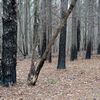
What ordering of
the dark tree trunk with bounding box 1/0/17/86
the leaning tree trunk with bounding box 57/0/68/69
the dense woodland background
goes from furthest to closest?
the dense woodland background < the leaning tree trunk with bounding box 57/0/68/69 < the dark tree trunk with bounding box 1/0/17/86

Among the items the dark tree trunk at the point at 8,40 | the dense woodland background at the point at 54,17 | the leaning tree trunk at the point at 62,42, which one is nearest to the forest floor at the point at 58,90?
the dark tree trunk at the point at 8,40

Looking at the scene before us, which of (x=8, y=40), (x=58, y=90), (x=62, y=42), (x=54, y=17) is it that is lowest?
(x=58, y=90)

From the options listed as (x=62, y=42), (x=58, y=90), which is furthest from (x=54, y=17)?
(x=58, y=90)

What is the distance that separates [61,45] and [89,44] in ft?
23.0

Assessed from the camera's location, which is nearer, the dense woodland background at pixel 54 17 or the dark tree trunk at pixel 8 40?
the dark tree trunk at pixel 8 40

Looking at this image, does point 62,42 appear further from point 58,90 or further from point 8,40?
point 58,90

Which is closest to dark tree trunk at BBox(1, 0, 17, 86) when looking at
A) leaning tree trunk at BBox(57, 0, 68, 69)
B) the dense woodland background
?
the dense woodland background

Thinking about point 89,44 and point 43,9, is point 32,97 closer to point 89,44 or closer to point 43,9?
point 43,9

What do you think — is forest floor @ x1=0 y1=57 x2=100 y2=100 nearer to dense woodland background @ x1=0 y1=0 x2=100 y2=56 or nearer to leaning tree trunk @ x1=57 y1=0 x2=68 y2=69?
dense woodland background @ x1=0 y1=0 x2=100 y2=56

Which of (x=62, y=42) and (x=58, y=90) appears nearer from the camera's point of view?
(x=58, y=90)

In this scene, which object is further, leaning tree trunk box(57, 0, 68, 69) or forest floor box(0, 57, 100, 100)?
leaning tree trunk box(57, 0, 68, 69)

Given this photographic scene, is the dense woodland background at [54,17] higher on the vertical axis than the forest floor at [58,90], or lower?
higher

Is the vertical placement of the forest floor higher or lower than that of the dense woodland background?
lower

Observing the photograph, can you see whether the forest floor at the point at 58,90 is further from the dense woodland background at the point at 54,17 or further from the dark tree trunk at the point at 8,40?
the dense woodland background at the point at 54,17
